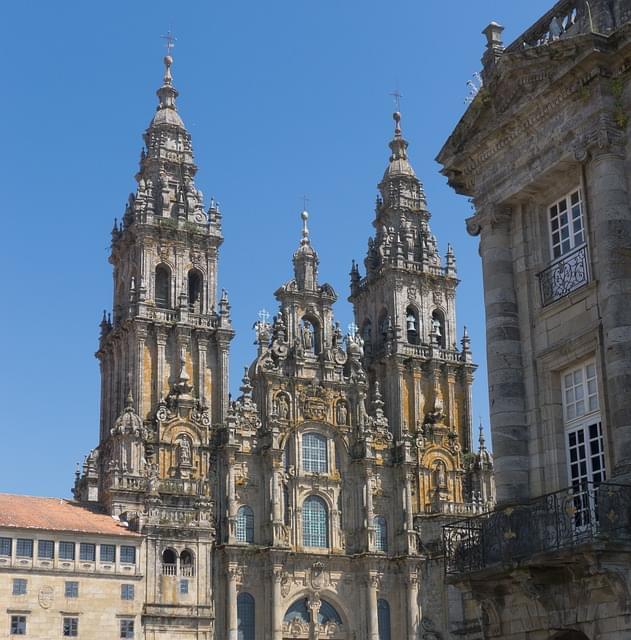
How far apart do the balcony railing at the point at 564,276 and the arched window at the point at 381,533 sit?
40185 millimetres

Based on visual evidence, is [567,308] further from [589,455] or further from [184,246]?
[184,246]

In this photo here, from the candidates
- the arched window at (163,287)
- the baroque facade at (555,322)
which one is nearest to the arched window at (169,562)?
the arched window at (163,287)

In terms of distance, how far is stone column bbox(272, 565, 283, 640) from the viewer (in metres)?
54.2

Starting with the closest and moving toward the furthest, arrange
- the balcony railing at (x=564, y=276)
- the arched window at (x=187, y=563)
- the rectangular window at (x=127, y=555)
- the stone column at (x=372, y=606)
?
1. the balcony railing at (x=564, y=276)
2. the rectangular window at (x=127, y=555)
3. the arched window at (x=187, y=563)
4. the stone column at (x=372, y=606)

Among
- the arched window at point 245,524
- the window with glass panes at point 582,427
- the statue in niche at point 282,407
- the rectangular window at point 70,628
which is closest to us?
the window with glass panes at point 582,427

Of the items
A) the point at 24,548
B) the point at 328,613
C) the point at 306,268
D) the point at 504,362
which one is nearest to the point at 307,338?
the point at 306,268

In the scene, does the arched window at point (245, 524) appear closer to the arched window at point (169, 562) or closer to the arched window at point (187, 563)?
the arched window at point (187, 563)

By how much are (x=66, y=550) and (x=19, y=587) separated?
7.69 feet

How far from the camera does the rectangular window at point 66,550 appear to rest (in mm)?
46469

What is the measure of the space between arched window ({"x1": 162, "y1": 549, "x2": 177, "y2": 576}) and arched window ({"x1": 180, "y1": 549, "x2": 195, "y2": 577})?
0.34 m

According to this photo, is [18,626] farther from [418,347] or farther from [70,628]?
[418,347]

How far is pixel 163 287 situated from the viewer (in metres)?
59.5

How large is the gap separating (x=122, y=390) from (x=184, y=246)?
8.16 metres

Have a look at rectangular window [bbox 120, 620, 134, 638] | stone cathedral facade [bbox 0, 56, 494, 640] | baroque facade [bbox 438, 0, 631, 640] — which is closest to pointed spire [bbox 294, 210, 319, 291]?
stone cathedral facade [bbox 0, 56, 494, 640]
